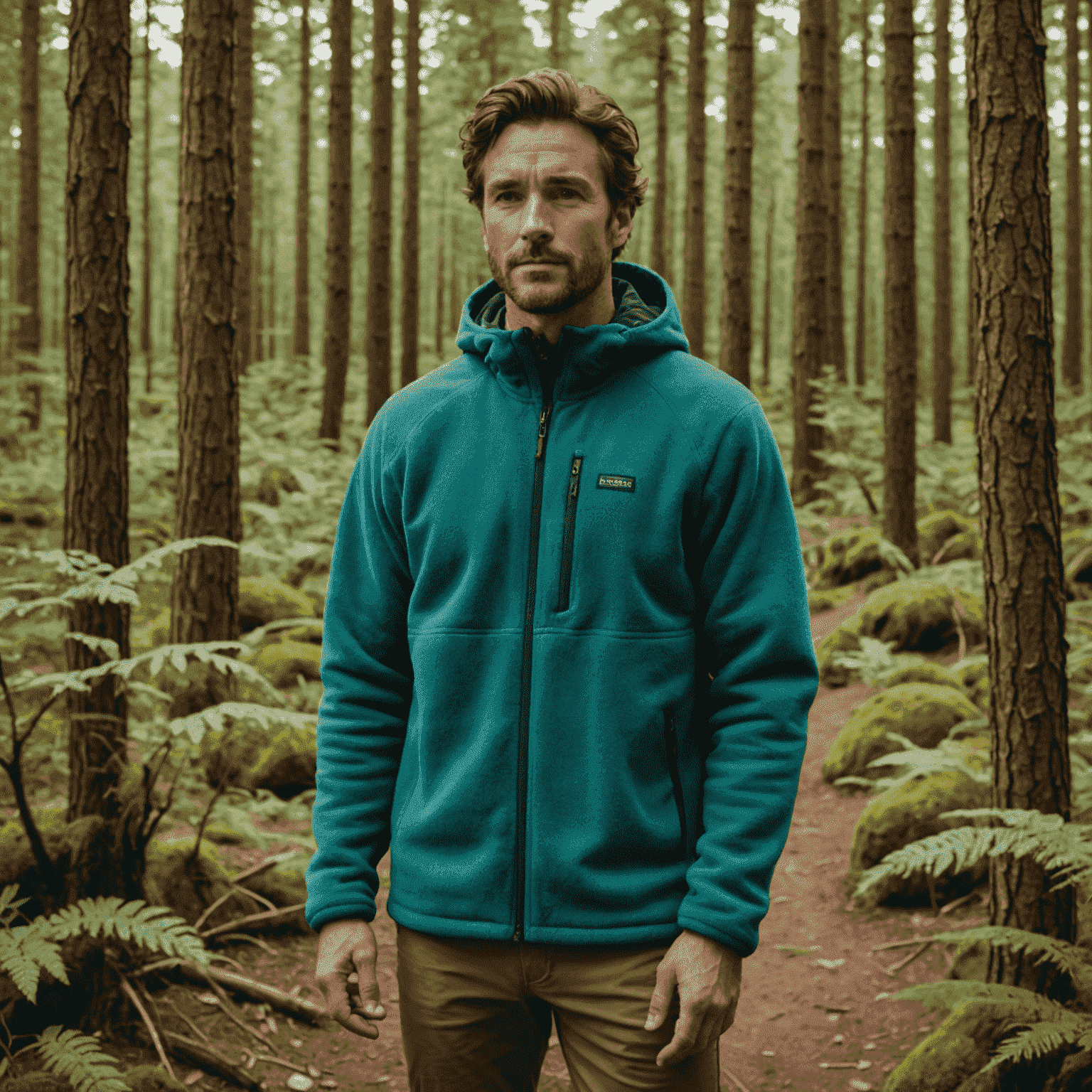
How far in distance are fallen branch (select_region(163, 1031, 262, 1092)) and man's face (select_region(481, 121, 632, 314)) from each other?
3268mm

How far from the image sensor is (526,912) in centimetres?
195

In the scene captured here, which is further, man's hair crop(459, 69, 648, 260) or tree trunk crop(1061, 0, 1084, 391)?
tree trunk crop(1061, 0, 1084, 391)

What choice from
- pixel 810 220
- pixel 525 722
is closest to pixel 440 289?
pixel 810 220

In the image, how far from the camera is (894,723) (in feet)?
22.5

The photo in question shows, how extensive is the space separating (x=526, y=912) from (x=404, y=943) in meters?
0.33

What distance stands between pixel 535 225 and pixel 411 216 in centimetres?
1952

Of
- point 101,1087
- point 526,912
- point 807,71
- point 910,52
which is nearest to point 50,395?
point 807,71

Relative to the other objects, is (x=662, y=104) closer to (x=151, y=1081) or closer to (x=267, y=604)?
(x=267, y=604)

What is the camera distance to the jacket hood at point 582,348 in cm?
207

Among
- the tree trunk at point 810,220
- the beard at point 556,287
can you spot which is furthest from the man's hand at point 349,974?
the tree trunk at point 810,220

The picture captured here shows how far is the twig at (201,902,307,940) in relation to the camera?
4730 mm

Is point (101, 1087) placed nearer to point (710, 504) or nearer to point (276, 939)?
point (276, 939)

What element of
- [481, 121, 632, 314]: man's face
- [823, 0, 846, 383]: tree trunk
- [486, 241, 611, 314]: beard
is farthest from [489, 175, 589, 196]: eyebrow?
[823, 0, 846, 383]: tree trunk

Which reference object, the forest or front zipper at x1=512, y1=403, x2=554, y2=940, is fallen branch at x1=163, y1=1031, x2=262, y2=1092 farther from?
front zipper at x1=512, y1=403, x2=554, y2=940
